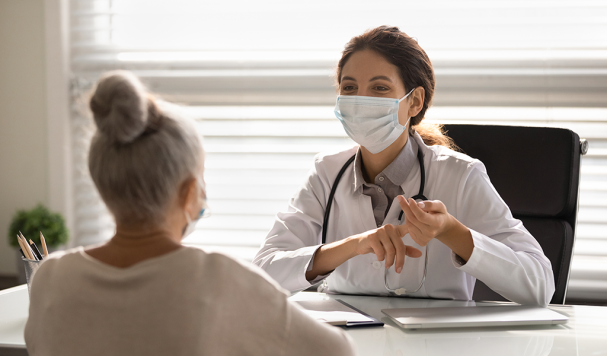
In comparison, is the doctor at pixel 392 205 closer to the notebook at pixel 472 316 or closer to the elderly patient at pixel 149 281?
the notebook at pixel 472 316

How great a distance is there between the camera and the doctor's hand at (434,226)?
4.12ft

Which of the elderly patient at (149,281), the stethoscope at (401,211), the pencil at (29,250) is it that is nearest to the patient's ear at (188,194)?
the elderly patient at (149,281)

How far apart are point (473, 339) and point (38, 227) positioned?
238 centimetres

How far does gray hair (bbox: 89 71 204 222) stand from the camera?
0.65 m

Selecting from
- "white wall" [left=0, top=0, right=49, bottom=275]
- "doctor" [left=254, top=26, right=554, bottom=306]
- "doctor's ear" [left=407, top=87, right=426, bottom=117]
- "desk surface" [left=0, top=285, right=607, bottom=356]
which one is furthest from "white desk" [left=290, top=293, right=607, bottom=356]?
"white wall" [left=0, top=0, right=49, bottom=275]

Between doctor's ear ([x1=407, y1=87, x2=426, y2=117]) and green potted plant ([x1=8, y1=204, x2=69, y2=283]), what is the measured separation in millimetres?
1977

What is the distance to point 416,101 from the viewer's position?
1689 mm

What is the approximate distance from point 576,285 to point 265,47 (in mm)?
1924

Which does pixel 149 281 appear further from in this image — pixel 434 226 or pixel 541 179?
pixel 541 179

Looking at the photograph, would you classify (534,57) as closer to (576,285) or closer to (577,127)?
(577,127)

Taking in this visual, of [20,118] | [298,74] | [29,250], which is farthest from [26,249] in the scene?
[20,118]

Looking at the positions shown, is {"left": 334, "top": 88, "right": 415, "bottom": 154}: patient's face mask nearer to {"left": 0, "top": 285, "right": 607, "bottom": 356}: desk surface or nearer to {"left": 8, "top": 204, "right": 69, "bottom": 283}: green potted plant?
{"left": 0, "top": 285, "right": 607, "bottom": 356}: desk surface

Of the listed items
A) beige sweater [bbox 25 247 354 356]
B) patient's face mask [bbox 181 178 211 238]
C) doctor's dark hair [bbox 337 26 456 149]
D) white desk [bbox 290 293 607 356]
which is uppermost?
doctor's dark hair [bbox 337 26 456 149]

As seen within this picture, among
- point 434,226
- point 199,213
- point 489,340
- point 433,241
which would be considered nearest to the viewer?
point 199,213
